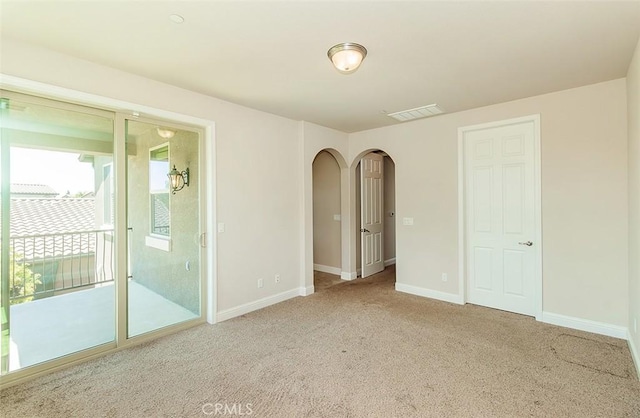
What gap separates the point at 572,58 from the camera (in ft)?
8.81

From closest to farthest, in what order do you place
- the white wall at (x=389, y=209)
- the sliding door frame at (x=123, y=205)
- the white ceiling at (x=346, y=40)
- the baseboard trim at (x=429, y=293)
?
the white ceiling at (x=346, y=40)
the sliding door frame at (x=123, y=205)
the baseboard trim at (x=429, y=293)
the white wall at (x=389, y=209)

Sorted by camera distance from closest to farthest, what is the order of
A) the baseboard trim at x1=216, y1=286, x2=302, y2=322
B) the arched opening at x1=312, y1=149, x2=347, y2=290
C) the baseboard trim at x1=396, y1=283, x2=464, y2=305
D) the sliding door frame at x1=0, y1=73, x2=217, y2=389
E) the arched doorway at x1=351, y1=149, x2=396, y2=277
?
the sliding door frame at x1=0, y1=73, x2=217, y2=389 → the baseboard trim at x1=216, y1=286, x2=302, y2=322 → the baseboard trim at x1=396, y1=283, x2=464, y2=305 → the arched doorway at x1=351, y1=149, x2=396, y2=277 → the arched opening at x1=312, y1=149, x2=347, y2=290

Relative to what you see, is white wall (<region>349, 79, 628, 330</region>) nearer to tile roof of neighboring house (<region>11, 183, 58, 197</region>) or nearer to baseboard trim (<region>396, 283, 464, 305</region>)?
baseboard trim (<region>396, 283, 464, 305</region>)

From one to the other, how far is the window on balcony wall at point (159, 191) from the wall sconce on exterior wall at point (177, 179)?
0.18 feet

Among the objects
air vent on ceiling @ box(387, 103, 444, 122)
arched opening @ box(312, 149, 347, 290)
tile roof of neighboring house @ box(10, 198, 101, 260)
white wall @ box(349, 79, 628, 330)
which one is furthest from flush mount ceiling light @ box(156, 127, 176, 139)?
white wall @ box(349, 79, 628, 330)

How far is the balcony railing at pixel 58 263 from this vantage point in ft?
8.35

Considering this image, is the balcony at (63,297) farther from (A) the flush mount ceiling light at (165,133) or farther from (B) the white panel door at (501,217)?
(B) the white panel door at (501,217)

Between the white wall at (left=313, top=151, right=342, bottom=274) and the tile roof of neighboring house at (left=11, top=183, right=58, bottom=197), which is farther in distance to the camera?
the white wall at (left=313, top=151, right=342, bottom=274)

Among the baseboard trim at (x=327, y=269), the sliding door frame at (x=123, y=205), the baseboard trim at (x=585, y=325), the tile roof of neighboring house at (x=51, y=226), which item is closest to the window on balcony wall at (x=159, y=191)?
the sliding door frame at (x=123, y=205)

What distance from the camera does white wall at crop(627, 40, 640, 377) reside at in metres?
2.49

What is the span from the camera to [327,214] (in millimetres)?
6207

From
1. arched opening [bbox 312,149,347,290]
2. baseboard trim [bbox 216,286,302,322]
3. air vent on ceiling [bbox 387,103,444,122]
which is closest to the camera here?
baseboard trim [bbox 216,286,302,322]

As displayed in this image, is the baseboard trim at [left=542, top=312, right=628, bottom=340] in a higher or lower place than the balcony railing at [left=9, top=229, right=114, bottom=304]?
lower

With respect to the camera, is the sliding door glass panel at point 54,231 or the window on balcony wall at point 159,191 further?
the window on balcony wall at point 159,191
